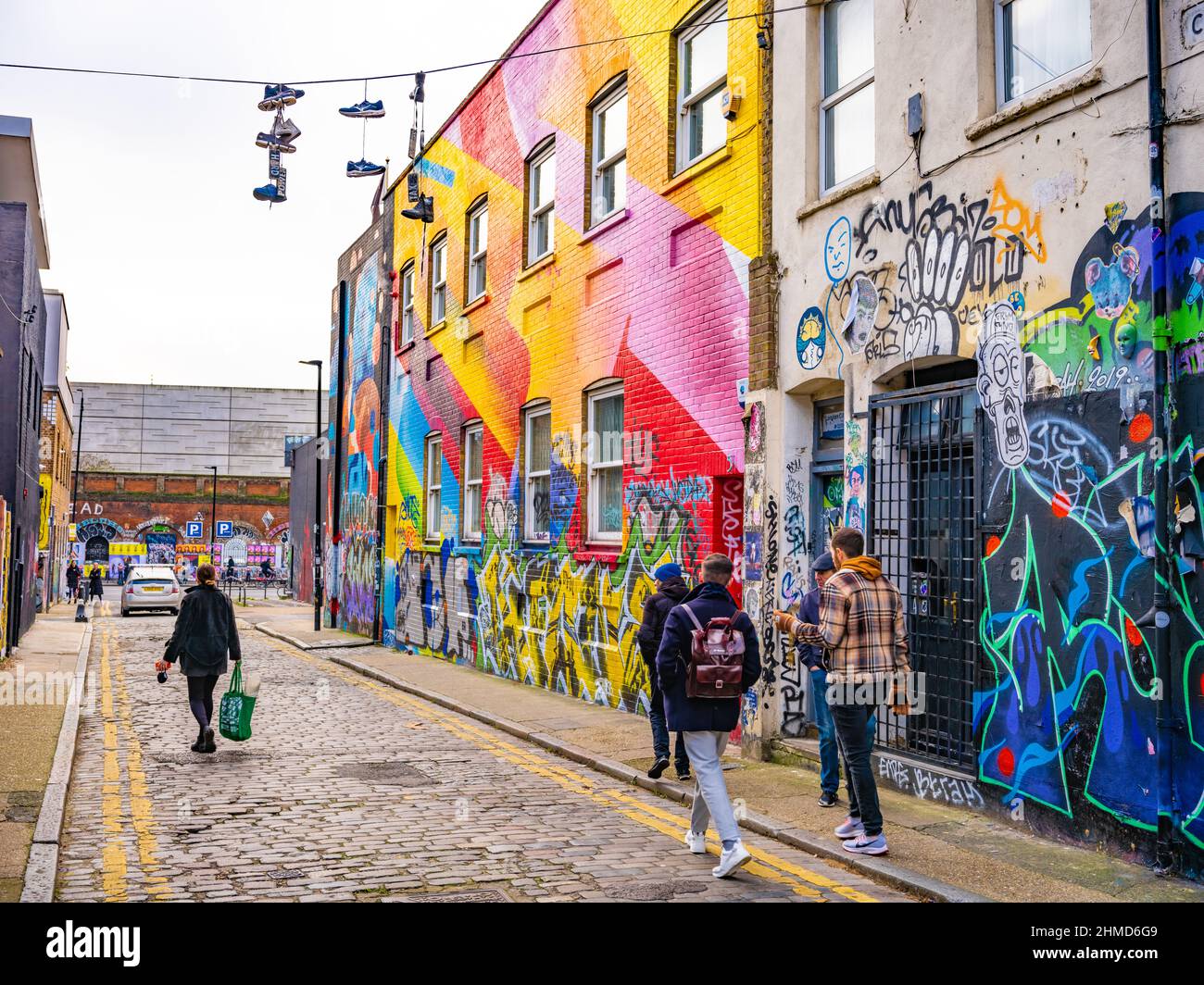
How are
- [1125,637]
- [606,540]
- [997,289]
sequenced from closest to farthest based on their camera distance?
[1125,637]
[997,289]
[606,540]

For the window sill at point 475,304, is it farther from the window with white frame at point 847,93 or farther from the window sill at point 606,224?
the window with white frame at point 847,93

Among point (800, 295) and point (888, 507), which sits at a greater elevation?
point (800, 295)

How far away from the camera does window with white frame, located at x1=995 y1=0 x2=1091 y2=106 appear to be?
717 centimetres

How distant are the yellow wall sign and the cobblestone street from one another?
19.6 m

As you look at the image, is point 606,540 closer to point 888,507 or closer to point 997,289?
point 888,507

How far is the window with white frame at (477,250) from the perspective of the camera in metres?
18.4

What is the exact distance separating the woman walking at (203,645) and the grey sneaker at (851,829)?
5.86m

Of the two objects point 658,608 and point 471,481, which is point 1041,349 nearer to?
point 658,608

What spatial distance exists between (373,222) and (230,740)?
684 inches

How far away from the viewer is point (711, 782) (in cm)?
643

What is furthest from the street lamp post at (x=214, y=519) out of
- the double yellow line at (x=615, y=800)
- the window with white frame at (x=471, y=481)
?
the double yellow line at (x=615, y=800)

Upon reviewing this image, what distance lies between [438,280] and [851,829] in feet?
52.5
